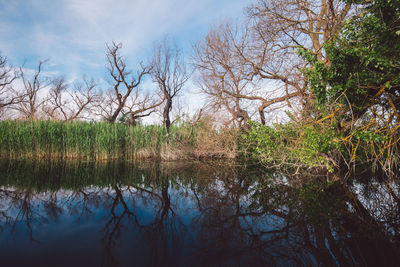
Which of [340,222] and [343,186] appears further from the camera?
[343,186]

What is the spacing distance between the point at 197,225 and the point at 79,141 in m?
8.83

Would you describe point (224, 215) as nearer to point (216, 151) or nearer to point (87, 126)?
point (216, 151)

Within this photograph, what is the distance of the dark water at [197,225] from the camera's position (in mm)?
1740

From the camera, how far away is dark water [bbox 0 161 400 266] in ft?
5.71

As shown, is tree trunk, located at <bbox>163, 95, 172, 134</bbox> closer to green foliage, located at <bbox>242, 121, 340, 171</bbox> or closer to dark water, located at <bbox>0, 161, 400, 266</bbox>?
green foliage, located at <bbox>242, 121, 340, 171</bbox>

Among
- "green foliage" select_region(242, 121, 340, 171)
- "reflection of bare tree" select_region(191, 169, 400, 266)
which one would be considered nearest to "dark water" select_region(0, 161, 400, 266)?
"reflection of bare tree" select_region(191, 169, 400, 266)

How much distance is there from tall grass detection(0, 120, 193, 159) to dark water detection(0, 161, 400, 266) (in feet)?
16.1

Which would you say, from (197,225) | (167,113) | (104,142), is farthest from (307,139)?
(167,113)

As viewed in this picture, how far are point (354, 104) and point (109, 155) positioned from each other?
978cm

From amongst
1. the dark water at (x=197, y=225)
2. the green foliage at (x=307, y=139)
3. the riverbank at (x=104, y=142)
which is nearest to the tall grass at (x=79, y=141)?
the riverbank at (x=104, y=142)

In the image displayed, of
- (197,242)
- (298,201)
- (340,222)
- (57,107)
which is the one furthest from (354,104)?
(57,107)

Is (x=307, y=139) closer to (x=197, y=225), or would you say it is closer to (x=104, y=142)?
(x=197, y=225)

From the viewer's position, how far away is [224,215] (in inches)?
109

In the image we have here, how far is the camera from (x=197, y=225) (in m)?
2.45
